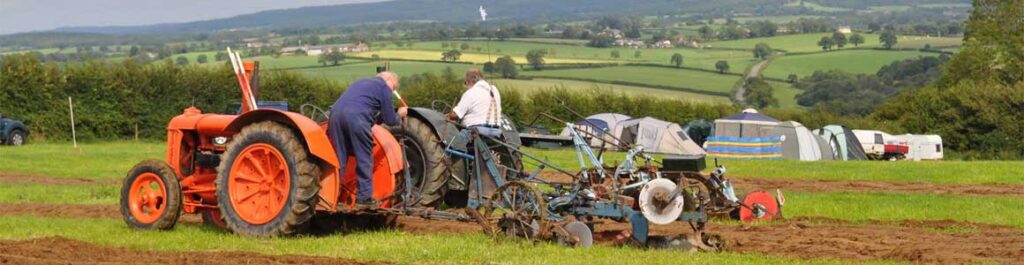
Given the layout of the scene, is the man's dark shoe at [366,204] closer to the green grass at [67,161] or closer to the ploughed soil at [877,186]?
the ploughed soil at [877,186]

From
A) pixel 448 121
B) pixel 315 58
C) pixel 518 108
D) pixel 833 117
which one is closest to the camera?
pixel 448 121

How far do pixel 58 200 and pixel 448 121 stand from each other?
763cm

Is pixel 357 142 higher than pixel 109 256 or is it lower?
higher

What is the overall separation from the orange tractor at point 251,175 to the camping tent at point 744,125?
107ft

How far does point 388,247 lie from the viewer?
1105 cm

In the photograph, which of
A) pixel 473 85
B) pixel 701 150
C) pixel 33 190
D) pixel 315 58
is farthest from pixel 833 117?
pixel 473 85

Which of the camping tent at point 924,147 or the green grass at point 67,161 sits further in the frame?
the camping tent at point 924,147

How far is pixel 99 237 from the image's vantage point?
12023 millimetres

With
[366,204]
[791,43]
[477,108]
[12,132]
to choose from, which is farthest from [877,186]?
[791,43]

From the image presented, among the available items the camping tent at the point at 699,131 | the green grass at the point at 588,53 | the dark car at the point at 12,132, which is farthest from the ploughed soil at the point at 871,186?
the green grass at the point at 588,53

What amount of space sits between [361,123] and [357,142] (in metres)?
0.17

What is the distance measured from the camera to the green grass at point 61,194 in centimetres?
1797

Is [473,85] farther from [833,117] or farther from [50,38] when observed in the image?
[50,38]

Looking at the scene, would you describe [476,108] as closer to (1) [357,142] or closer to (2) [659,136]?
(1) [357,142]
